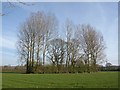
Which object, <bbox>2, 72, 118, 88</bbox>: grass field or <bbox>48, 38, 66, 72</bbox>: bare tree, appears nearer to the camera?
<bbox>2, 72, 118, 88</bbox>: grass field

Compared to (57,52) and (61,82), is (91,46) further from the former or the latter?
(61,82)

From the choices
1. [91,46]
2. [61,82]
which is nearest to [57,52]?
[91,46]

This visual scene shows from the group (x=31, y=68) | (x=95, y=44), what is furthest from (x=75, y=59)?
(x=31, y=68)

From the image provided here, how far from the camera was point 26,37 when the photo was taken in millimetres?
56188

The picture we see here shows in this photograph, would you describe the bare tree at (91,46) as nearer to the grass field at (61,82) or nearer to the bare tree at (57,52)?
the bare tree at (57,52)

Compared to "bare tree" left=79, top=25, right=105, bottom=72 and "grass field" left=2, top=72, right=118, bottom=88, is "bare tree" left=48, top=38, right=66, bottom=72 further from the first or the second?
"grass field" left=2, top=72, right=118, bottom=88

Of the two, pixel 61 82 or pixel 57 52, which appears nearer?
pixel 61 82

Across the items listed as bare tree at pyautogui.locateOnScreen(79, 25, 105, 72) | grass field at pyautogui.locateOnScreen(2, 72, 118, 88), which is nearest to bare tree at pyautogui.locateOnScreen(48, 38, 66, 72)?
bare tree at pyautogui.locateOnScreen(79, 25, 105, 72)

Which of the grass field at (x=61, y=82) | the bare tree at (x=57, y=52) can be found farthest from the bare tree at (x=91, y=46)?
the grass field at (x=61, y=82)

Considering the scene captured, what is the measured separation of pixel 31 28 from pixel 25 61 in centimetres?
774

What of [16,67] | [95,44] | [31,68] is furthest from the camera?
[95,44]

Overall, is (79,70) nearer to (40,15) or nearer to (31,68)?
(31,68)

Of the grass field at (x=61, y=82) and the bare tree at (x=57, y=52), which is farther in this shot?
the bare tree at (x=57, y=52)

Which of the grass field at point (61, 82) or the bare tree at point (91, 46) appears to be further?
the bare tree at point (91, 46)
